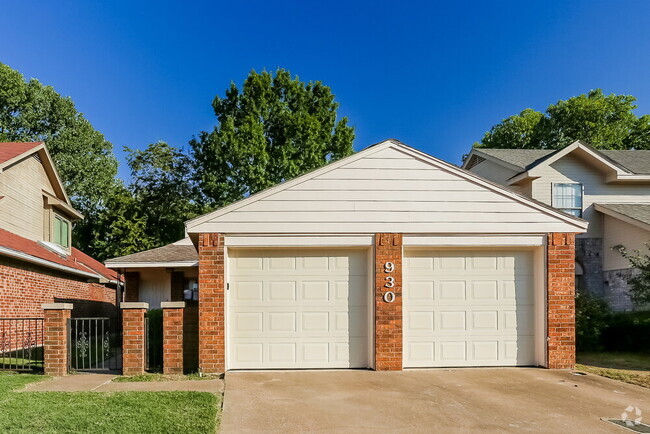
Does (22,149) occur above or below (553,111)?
below

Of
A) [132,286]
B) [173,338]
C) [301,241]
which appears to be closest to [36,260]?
[132,286]

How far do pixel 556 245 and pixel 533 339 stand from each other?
1.82 metres

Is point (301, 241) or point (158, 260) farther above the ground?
point (301, 241)

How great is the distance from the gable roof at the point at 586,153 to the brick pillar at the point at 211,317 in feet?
42.2

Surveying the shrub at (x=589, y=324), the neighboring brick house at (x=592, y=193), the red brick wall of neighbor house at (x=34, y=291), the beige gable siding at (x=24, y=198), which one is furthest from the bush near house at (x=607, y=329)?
the beige gable siding at (x=24, y=198)

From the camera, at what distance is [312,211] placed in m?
9.53

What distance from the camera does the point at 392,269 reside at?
9438mm

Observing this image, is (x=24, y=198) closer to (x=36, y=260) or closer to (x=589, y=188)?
(x=36, y=260)

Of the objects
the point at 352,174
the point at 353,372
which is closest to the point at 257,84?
the point at 352,174

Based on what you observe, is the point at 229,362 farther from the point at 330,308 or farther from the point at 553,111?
the point at 553,111

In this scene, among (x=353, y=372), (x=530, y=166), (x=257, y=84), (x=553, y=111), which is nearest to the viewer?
(x=353, y=372)

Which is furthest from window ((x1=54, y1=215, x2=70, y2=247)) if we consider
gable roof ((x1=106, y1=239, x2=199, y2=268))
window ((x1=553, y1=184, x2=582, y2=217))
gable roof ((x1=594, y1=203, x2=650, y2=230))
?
gable roof ((x1=594, y1=203, x2=650, y2=230))

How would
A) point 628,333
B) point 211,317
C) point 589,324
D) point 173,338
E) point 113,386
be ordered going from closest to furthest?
point 113,386 → point 211,317 → point 173,338 → point 589,324 → point 628,333

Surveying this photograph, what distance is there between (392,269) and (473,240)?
1632 mm
